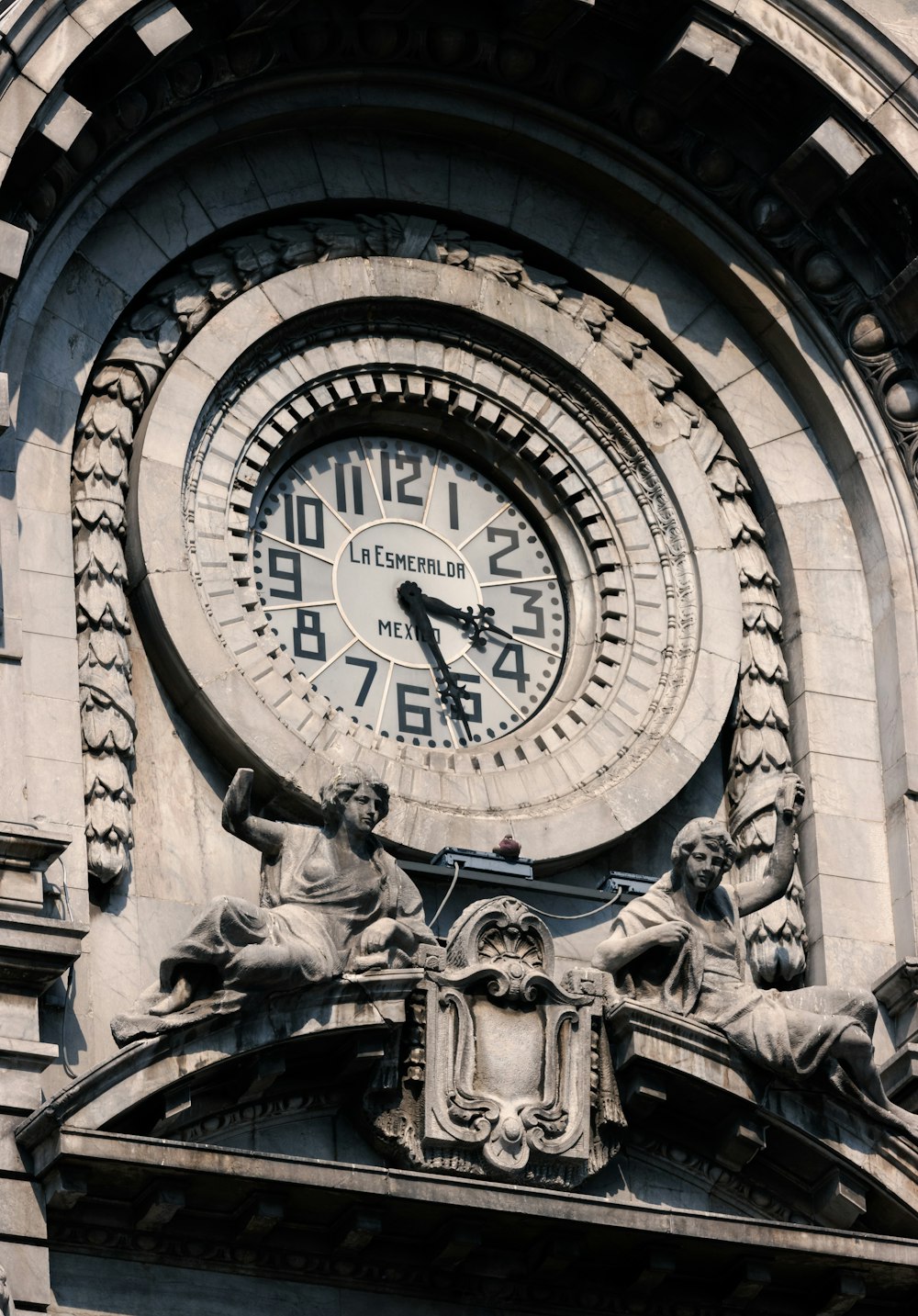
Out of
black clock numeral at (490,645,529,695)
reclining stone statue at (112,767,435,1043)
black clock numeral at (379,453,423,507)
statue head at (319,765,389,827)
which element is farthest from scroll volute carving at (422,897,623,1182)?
black clock numeral at (379,453,423,507)

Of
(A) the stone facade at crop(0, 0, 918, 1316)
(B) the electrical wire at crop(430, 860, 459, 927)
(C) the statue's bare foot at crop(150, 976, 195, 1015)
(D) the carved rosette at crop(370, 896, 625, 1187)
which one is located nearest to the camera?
(C) the statue's bare foot at crop(150, 976, 195, 1015)

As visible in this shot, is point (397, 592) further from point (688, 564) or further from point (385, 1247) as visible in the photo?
point (385, 1247)

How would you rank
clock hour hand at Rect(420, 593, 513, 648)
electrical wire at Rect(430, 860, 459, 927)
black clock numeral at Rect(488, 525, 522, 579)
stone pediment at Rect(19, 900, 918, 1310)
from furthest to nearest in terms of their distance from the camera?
1. black clock numeral at Rect(488, 525, 522, 579)
2. clock hour hand at Rect(420, 593, 513, 648)
3. electrical wire at Rect(430, 860, 459, 927)
4. stone pediment at Rect(19, 900, 918, 1310)

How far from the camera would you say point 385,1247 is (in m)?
19.4

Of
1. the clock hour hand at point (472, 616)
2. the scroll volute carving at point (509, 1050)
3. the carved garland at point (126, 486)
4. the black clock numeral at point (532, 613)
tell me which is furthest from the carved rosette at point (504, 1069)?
the black clock numeral at point (532, 613)

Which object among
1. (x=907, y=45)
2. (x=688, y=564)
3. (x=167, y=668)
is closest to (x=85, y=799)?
(x=167, y=668)

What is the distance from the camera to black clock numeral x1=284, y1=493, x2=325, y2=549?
2235cm

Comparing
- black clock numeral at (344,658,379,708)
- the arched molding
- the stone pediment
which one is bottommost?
the stone pediment

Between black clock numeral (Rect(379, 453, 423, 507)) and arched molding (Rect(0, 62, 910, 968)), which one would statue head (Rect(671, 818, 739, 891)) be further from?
black clock numeral (Rect(379, 453, 423, 507))

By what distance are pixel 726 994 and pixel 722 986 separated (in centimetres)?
6

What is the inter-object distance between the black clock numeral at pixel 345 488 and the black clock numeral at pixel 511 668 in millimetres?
1293

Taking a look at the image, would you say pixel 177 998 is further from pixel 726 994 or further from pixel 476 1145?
pixel 726 994

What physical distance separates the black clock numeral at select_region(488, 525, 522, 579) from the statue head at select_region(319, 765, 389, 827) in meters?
3.06

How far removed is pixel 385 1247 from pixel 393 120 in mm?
7806
